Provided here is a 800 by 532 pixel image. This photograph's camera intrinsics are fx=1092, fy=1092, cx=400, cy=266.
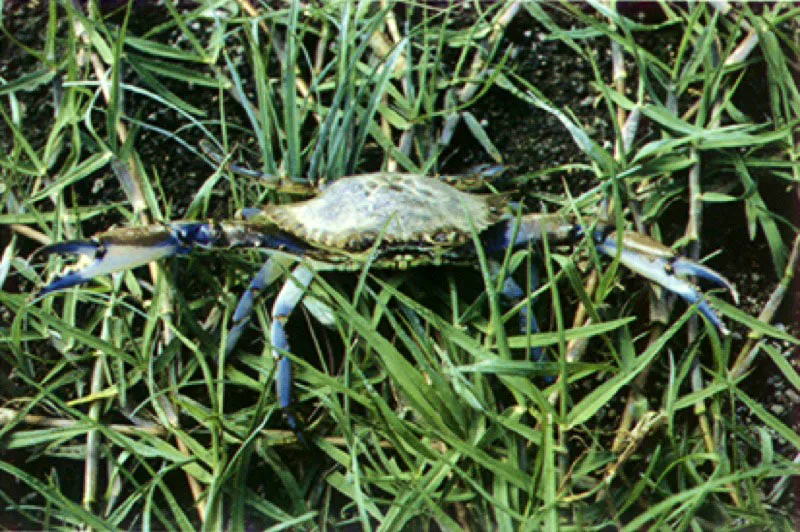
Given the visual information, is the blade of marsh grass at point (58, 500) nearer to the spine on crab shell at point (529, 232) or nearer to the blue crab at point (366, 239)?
the blue crab at point (366, 239)

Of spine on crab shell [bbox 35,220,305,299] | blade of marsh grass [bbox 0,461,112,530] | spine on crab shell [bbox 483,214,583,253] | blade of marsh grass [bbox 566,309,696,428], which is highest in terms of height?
spine on crab shell [bbox 35,220,305,299]

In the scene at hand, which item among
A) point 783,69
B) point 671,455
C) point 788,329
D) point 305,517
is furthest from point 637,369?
point 783,69

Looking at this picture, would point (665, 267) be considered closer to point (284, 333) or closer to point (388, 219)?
point (388, 219)

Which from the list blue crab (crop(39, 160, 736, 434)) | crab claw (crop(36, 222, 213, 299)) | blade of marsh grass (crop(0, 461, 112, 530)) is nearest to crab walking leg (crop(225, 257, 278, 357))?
blue crab (crop(39, 160, 736, 434))

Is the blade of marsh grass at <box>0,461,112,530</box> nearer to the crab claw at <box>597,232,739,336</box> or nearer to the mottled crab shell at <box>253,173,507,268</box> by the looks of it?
the mottled crab shell at <box>253,173,507,268</box>

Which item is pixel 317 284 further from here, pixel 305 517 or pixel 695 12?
pixel 695 12

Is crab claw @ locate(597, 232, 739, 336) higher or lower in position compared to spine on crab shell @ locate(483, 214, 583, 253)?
lower

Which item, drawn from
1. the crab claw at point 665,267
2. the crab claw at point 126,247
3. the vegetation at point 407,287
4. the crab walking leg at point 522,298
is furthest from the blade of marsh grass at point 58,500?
the crab claw at point 665,267
